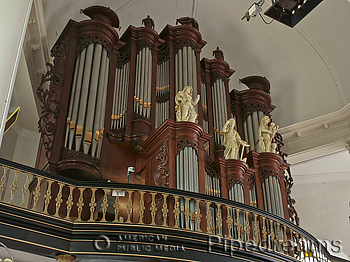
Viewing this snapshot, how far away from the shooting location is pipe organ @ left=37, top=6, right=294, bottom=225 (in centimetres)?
857

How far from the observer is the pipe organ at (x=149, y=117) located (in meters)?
8.57

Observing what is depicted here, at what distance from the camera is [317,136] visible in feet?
42.3

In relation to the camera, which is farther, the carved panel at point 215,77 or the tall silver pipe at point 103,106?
the carved panel at point 215,77

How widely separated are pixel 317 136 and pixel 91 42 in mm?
6623

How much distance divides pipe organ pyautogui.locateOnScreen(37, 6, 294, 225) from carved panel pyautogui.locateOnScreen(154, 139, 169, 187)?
2cm

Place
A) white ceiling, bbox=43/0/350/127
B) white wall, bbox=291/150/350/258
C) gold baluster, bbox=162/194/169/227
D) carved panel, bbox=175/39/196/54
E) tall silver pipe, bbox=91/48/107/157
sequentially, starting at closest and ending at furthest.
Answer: gold baluster, bbox=162/194/169/227
tall silver pipe, bbox=91/48/107/157
carved panel, bbox=175/39/196/54
white ceiling, bbox=43/0/350/127
white wall, bbox=291/150/350/258

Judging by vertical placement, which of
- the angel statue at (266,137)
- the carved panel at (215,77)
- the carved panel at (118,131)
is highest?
the carved panel at (215,77)

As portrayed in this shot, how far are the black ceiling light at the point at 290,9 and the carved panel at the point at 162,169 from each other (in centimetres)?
295

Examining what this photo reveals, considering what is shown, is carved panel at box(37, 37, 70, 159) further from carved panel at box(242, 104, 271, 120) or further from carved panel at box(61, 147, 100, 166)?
carved panel at box(242, 104, 271, 120)

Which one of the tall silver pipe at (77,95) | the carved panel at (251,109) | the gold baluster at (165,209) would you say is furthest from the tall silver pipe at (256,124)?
the gold baluster at (165,209)

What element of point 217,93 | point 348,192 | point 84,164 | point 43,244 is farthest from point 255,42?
point 43,244

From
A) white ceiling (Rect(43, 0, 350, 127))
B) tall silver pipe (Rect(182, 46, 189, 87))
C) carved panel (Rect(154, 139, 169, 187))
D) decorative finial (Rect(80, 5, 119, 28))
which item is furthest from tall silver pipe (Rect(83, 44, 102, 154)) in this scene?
white ceiling (Rect(43, 0, 350, 127))

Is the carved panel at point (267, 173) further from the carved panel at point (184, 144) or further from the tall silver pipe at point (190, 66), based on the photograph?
the carved panel at point (184, 144)

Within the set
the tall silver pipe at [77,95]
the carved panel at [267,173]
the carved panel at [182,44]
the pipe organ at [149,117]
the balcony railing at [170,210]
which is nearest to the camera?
the balcony railing at [170,210]
